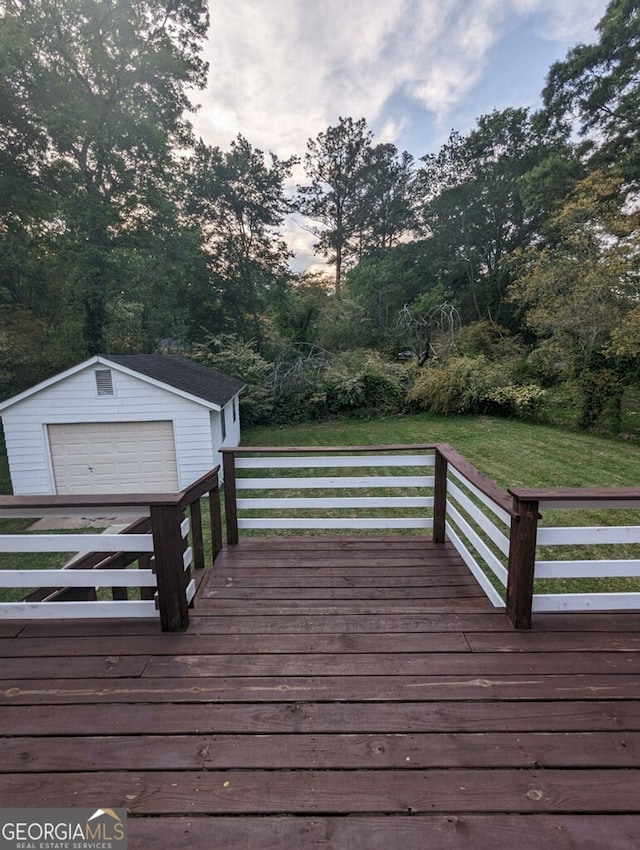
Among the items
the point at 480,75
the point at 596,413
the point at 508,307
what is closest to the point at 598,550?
the point at 596,413

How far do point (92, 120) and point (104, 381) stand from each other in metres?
9.57

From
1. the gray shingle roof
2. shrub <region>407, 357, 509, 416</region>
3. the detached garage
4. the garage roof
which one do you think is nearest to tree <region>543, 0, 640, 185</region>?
shrub <region>407, 357, 509, 416</region>

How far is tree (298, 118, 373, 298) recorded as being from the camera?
2198 centimetres

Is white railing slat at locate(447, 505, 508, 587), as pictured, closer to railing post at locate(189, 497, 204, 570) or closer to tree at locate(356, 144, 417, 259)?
railing post at locate(189, 497, 204, 570)

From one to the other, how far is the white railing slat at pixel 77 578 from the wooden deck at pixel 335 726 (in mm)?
262

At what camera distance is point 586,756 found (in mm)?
1439

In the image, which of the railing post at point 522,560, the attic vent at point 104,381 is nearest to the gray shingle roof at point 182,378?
the attic vent at point 104,381

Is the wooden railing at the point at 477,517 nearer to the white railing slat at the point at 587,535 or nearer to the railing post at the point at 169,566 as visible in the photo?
the white railing slat at the point at 587,535

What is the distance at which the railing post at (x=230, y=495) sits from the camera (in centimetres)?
329

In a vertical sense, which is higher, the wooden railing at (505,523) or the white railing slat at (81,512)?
the white railing slat at (81,512)

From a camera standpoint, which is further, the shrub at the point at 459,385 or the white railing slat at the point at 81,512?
the shrub at the point at 459,385

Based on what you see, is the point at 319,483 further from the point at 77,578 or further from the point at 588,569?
the point at 588,569

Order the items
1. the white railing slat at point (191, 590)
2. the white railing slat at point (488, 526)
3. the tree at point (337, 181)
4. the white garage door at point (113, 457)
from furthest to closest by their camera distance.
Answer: the tree at point (337, 181) < the white garage door at point (113, 457) < the white railing slat at point (191, 590) < the white railing slat at point (488, 526)

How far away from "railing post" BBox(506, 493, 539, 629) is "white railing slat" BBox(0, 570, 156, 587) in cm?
205
